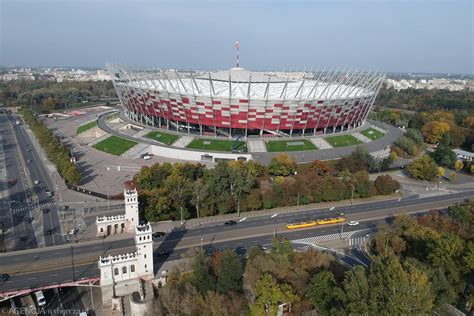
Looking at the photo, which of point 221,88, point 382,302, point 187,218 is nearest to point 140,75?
point 221,88

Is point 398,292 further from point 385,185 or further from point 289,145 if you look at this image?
point 289,145

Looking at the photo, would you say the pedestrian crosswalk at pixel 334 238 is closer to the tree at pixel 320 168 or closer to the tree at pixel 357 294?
the tree at pixel 357 294

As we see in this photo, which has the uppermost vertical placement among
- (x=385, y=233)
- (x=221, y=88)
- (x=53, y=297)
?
(x=221, y=88)

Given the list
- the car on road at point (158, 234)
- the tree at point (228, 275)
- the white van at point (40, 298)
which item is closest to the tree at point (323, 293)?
the tree at point (228, 275)

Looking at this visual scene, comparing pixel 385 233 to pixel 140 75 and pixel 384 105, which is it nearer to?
pixel 140 75

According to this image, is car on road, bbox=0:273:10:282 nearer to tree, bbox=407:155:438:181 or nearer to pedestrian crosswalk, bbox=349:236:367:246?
pedestrian crosswalk, bbox=349:236:367:246
